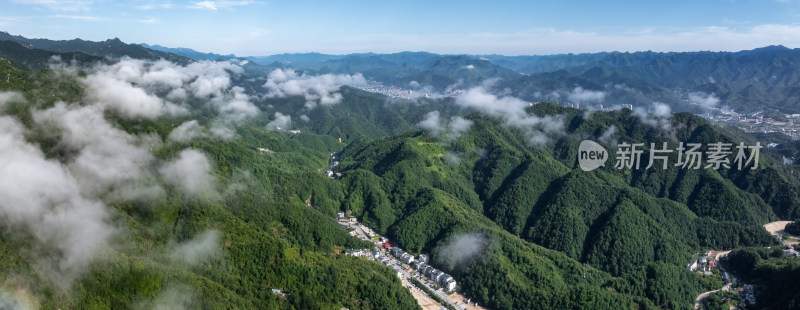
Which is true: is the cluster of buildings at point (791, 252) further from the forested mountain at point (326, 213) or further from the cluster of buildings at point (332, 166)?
the cluster of buildings at point (332, 166)

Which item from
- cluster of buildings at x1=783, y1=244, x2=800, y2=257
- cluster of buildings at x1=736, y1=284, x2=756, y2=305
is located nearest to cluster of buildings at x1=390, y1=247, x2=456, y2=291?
cluster of buildings at x1=736, y1=284, x2=756, y2=305

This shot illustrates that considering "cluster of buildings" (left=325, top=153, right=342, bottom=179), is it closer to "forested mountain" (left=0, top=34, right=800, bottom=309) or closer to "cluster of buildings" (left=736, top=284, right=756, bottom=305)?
"forested mountain" (left=0, top=34, right=800, bottom=309)

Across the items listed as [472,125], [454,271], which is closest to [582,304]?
[454,271]

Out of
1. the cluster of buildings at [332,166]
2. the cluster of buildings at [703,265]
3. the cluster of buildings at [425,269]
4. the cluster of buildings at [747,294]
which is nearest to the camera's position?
the cluster of buildings at [747,294]

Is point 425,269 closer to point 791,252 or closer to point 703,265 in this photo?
point 703,265

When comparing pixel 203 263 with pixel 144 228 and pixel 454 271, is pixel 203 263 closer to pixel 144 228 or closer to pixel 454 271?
pixel 144 228

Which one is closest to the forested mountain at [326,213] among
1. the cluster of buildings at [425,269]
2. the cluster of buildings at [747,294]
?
the cluster of buildings at [425,269]
